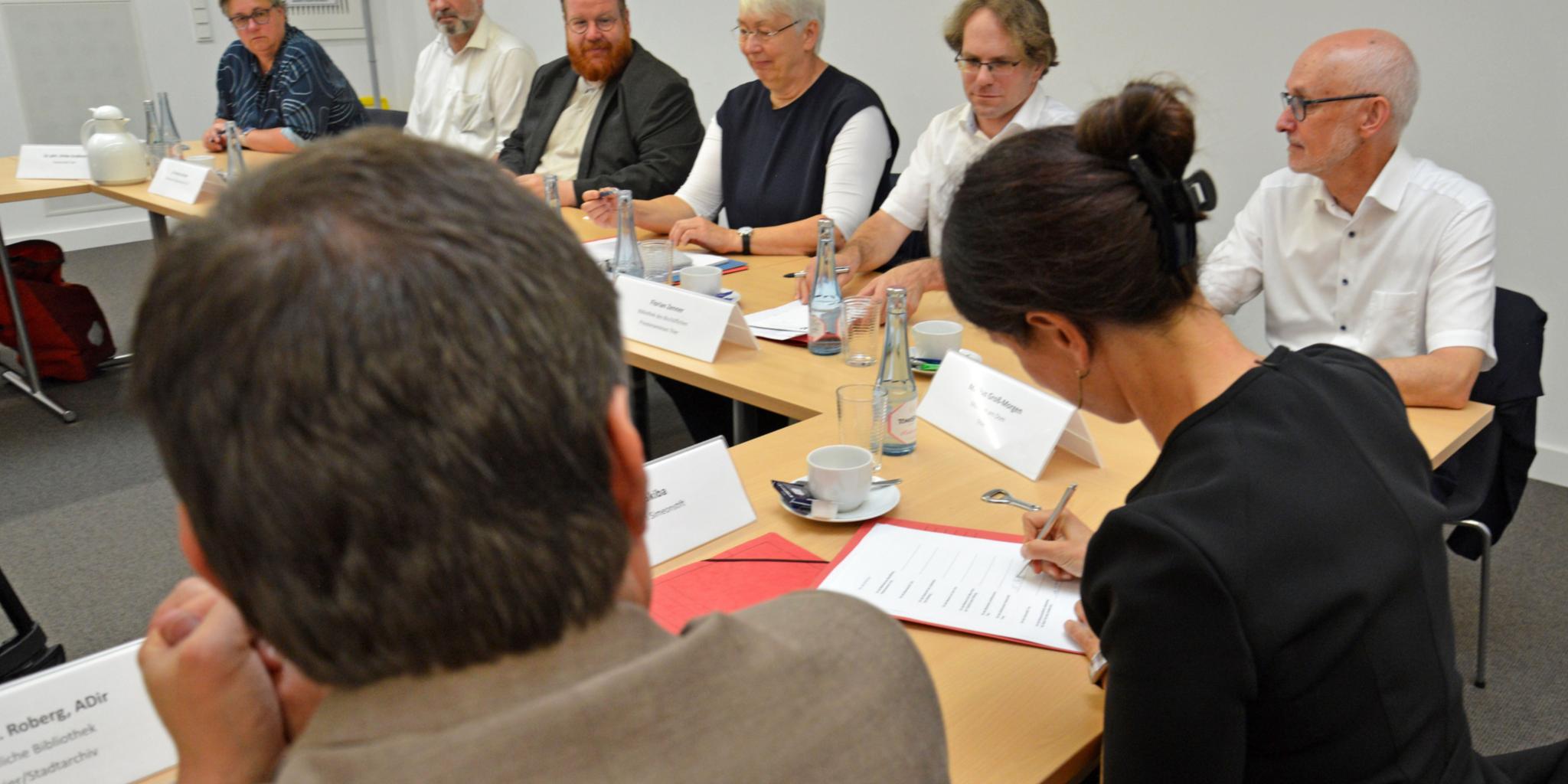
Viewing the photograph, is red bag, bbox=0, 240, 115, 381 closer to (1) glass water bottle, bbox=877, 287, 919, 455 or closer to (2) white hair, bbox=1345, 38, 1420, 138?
(1) glass water bottle, bbox=877, 287, 919, 455

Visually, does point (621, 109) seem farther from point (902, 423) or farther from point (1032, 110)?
point (902, 423)

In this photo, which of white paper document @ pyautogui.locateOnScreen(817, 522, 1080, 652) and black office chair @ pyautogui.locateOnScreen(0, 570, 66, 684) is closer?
white paper document @ pyautogui.locateOnScreen(817, 522, 1080, 652)

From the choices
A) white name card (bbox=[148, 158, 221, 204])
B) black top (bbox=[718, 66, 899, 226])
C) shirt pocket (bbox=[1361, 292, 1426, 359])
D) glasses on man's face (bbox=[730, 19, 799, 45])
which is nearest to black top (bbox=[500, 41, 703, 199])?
black top (bbox=[718, 66, 899, 226])

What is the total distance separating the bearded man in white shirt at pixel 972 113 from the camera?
283cm

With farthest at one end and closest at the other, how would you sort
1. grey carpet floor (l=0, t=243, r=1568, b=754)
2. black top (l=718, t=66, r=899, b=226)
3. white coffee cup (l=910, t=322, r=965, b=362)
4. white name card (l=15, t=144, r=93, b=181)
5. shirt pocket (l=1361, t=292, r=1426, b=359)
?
1. white name card (l=15, t=144, r=93, b=181)
2. black top (l=718, t=66, r=899, b=226)
3. grey carpet floor (l=0, t=243, r=1568, b=754)
4. shirt pocket (l=1361, t=292, r=1426, b=359)
5. white coffee cup (l=910, t=322, r=965, b=362)

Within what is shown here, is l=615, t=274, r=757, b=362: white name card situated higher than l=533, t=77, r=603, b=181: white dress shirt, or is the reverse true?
l=533, t=77, r=603, b=181: white dress shirt

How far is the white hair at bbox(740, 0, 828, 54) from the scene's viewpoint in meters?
3.13

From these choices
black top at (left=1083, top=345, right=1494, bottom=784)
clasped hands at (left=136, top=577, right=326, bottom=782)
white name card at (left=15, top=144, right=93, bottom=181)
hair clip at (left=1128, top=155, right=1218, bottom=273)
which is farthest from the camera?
white name card at (left=15, top=144, right=93, bottom=181)

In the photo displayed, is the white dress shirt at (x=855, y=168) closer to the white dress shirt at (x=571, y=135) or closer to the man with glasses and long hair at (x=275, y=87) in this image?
the white dress shirt at (x=571, y=135)

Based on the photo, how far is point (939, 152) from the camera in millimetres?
3064

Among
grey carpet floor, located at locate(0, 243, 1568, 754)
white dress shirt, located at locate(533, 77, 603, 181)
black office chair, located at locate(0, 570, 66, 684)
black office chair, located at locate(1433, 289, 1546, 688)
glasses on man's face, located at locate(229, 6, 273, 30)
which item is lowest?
grey carpet floor, located at locate(0, 243, 1568, 754)

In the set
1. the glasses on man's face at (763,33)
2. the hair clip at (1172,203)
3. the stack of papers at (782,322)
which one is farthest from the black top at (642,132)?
the hair clip at (1172,203)

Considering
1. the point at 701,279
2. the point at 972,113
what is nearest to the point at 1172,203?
the point at 701,279

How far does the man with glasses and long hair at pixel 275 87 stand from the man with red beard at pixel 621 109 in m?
1.28
